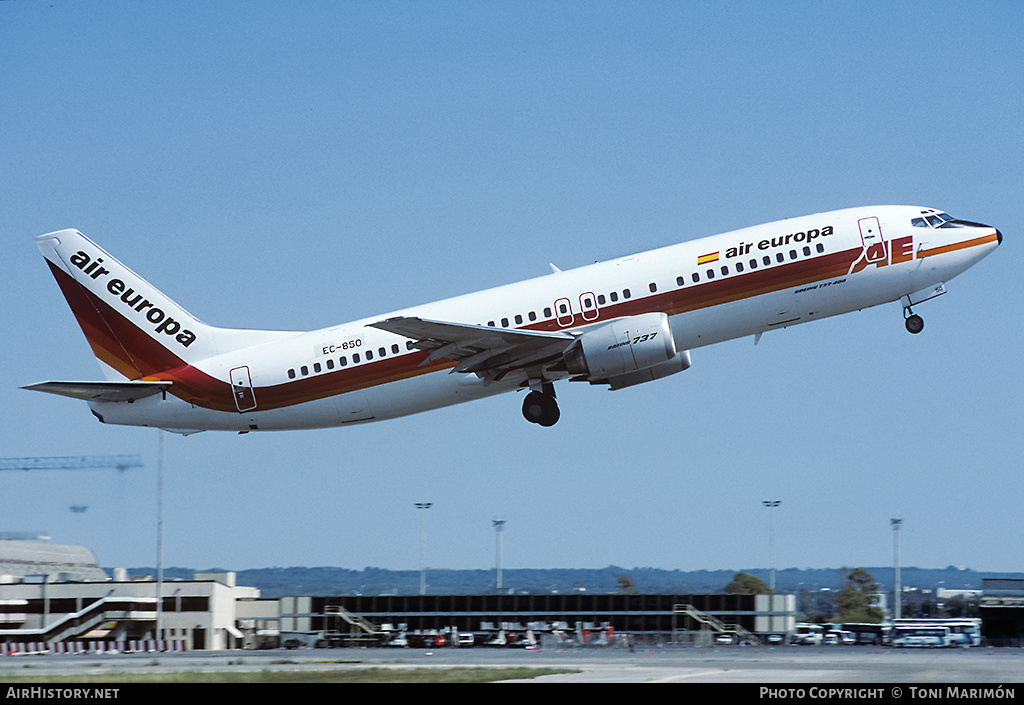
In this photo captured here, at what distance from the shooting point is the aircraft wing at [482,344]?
36188 mm

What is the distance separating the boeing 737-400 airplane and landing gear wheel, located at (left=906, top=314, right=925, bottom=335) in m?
0.05

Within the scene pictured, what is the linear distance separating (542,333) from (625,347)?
8.84ft

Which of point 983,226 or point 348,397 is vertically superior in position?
point 983,226

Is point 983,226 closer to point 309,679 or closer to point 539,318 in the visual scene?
point 539,318

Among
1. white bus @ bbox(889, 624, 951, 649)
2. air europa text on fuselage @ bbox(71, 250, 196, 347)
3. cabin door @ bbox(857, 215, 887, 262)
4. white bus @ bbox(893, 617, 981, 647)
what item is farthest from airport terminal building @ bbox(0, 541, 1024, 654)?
cabin door @ bbox(857, 215, 887, 262)

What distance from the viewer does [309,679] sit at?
3547cm

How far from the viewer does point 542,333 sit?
3709cm

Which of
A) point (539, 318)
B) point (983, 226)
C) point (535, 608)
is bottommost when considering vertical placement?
point (535, 608)

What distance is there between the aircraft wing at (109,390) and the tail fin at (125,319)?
60.2 inches

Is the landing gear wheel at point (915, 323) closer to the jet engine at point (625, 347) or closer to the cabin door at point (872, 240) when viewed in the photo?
the cabin door at point (872, 240)

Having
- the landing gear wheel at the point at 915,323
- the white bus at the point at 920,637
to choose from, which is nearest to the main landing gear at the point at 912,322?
the landing gear wheel at the point at 915,323
